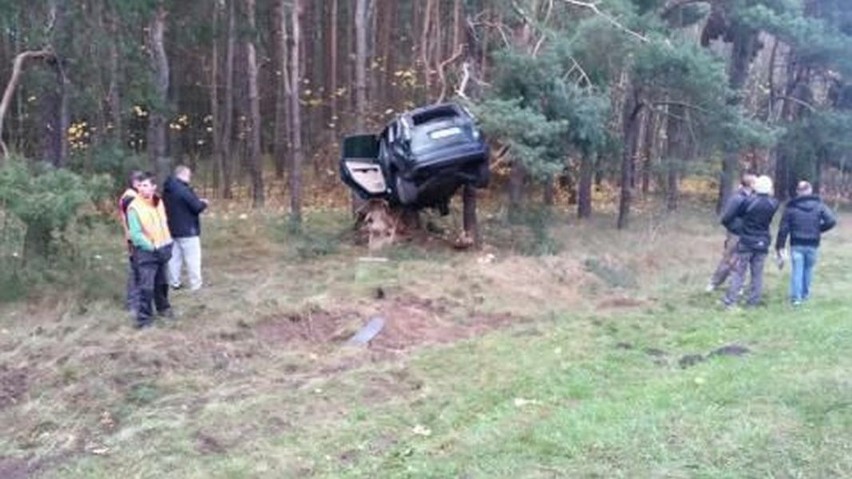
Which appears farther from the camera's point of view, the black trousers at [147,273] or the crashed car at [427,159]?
the crashed car at [427,159]

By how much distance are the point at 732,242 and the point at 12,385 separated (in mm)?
9410

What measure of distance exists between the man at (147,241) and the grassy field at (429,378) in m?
0.39

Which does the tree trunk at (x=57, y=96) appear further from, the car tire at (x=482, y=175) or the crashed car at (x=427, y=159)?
the car tire at (x=482, y=175)

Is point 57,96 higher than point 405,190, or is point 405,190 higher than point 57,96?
point 57,96

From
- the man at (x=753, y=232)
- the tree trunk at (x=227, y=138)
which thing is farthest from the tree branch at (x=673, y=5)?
the tree trunk at (x=227, y=138)

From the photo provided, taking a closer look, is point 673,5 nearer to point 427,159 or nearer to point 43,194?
point 427,159

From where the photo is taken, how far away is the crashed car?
15086 millimetres

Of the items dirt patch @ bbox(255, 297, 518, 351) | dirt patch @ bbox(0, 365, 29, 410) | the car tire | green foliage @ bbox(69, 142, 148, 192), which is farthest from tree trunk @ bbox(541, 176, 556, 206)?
dirt patch @ bbox(0, 365, 29, 410)

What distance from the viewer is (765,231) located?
12.8 m

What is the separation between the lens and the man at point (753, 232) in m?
12.6

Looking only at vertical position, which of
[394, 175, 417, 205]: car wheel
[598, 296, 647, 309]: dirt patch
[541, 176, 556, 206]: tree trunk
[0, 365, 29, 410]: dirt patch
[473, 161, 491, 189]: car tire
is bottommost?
[598, 296, 647, 309]: dirt patch

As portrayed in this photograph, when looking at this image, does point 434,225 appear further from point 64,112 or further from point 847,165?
point 847,165

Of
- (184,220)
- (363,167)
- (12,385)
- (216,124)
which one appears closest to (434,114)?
(363,167)

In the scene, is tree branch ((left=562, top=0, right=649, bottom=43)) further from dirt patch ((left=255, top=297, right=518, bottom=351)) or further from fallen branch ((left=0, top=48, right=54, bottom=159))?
fallen branch ((left=0, top=48, right=54, bottom=159))
